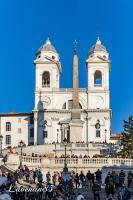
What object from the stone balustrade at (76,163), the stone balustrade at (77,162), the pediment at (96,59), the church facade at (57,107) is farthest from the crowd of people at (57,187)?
the pediment at (96,59)

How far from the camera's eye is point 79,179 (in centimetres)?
5219

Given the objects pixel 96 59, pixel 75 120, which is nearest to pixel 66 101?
pixel 96 59

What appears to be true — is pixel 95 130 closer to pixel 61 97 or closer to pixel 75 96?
pixel 61 97

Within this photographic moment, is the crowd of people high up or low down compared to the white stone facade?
down

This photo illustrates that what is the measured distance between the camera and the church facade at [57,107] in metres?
130

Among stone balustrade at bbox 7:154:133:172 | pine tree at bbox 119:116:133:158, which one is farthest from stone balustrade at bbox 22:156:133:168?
pine tree at bbox 119:116:133:158

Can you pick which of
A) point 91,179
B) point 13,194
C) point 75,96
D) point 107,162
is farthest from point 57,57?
point 13,194

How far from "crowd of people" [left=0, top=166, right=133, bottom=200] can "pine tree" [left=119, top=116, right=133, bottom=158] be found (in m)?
26.6

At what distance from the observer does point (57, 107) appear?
133m

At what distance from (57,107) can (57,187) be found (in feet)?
302

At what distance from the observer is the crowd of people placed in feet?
120

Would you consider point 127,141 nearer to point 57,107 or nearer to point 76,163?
point 76,163

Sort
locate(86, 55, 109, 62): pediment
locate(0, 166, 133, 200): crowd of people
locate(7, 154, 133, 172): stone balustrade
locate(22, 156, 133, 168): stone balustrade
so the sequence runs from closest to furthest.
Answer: locate(0, 166, 133, 200): crowd of people < locate(7, 154, 133, 172): stone balustrade < locate(22, 156, 133, 168): stone balustrade < locate(86, 55, 109, 62): pediment

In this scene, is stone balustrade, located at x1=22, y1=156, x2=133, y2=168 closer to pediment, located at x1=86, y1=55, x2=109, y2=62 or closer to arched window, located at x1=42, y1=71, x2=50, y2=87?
pediment, located at x1=86, y1=55, x2=109, y2=62
